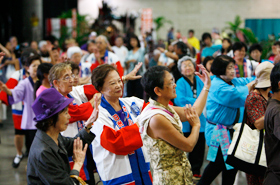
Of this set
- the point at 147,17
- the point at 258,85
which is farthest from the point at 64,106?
the point at 147,17

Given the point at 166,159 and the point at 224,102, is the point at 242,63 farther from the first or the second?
the point at 166,159

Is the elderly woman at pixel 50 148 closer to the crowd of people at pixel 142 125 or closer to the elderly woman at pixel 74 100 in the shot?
the crowd of people at pixel 142 125

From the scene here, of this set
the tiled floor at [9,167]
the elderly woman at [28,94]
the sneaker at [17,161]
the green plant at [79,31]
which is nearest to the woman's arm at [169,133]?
the tiled floor at [9,167]

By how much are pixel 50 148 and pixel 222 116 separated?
2.34m

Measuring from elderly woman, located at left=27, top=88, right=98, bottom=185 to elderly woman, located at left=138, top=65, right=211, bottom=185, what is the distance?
0.50m

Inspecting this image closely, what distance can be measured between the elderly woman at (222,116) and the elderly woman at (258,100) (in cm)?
46

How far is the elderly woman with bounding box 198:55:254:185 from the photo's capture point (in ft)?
12.7

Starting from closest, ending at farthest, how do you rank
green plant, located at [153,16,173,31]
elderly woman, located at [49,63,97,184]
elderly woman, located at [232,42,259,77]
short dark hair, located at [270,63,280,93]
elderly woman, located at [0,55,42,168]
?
short dark hair, located at [270,63,280,93]
elderly woman, located at [49,63,97,184]
elderly woman, located at [0,55,42,168]
elderly woman, located at [232,42,259,77]
green plant, located at [153,16,173,31]

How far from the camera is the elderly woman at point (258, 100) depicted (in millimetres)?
3242

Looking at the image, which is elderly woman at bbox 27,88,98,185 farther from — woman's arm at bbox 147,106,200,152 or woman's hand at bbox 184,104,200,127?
woman's hand at bbox 184,104,200,127

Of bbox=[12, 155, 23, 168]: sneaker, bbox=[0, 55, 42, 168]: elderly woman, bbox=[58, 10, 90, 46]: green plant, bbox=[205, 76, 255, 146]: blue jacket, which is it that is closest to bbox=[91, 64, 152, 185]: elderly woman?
bbox=[205, 76, 255, 146]: blue jacket

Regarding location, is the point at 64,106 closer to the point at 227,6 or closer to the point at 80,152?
the point at 80,152

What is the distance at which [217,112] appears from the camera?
3963 mm

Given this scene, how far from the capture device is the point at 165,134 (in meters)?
2.39
